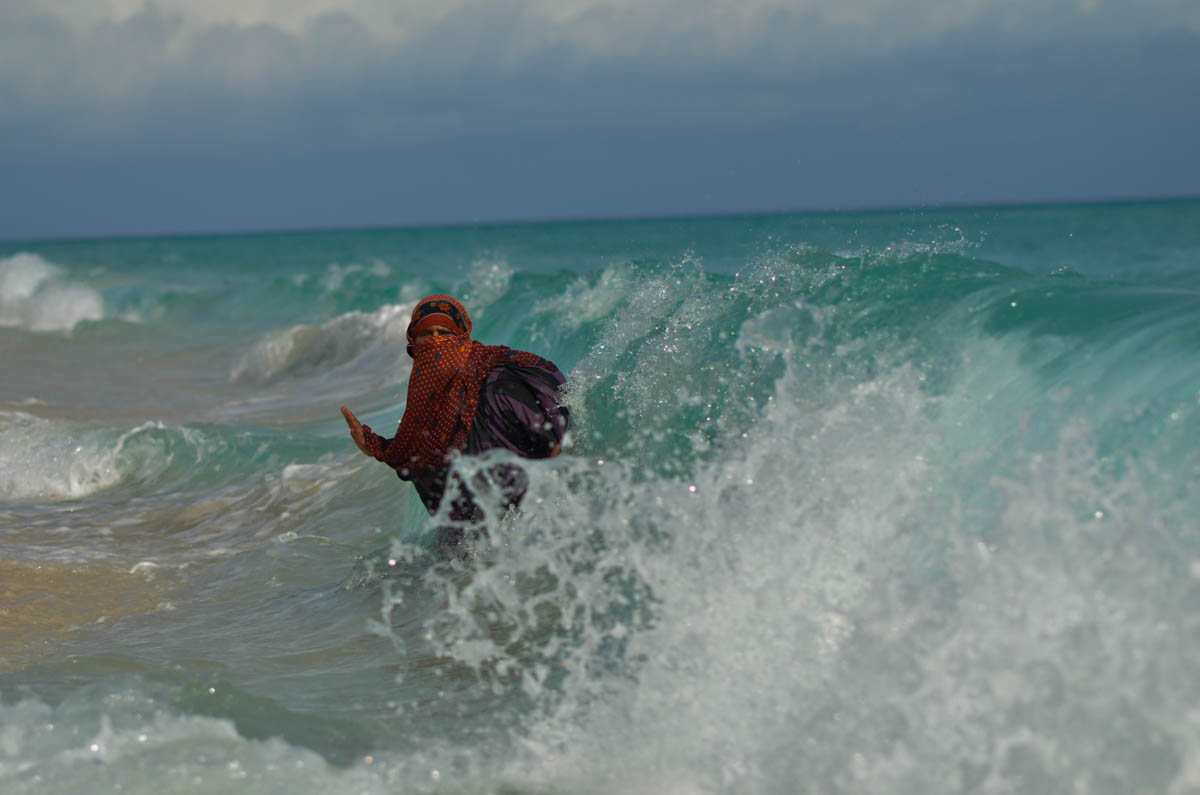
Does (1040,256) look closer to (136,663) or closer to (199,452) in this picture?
(199,452)

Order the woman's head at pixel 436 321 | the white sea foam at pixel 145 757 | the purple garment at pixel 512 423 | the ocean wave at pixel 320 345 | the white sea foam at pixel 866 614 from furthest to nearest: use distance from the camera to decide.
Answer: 1. the ocean wave at pixel 320 345
2. the woman's head at pixel 436 321
3. the purple garment at pixel 512 423
4. the white sea foam at pixel 145 757
5. the white sea foam at pixel 866 614

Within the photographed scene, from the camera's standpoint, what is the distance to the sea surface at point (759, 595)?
3.14 metres

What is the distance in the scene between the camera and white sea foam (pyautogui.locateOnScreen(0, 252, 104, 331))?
26.5 meters

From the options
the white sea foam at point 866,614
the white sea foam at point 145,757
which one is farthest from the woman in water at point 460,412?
the white sea foam at point 145,757

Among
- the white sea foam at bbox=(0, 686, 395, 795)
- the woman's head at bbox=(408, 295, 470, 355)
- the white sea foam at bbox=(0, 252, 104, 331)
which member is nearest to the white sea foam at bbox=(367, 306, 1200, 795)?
the white sea foam at bbox=(0, 686, 395, 795)

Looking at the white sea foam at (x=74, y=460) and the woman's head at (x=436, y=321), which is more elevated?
the woman's head at (x=436, y=321)

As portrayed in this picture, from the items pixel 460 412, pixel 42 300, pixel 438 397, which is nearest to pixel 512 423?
pixel 460 412

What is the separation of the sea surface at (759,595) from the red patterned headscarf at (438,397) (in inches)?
Result: 18.0

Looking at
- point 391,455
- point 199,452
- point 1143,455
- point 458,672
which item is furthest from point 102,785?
point 199,452

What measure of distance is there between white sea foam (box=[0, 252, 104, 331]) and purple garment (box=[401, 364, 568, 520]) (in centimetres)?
2224

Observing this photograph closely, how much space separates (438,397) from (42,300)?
26.3 meters

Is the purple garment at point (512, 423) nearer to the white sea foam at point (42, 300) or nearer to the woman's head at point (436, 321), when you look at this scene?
the woman's head at point (436, 321)

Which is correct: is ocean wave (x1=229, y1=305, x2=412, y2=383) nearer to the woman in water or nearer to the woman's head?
the woman's head

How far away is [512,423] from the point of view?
5105 mm
